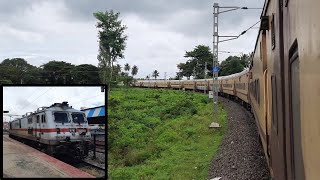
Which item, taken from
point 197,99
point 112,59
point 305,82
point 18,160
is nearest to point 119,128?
point 197,99

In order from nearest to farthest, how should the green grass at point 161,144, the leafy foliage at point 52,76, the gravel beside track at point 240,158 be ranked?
the leafy foliage at point 52,76, the gravel beside track at point 240,158, the green grass at point 161,144

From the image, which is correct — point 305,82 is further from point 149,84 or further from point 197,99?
point 149,84

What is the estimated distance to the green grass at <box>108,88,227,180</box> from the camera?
12.9 m

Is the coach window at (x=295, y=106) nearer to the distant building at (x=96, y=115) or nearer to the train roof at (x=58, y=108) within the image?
the distant building at (x=96, y=115)

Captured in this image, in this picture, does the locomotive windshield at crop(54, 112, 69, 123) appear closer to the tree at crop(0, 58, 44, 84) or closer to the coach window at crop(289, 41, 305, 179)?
the tree at crop(0, 58, 44, 84)

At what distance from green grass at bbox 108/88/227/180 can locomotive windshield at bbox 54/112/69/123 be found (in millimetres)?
8209

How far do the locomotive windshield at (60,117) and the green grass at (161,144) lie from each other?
821 cm

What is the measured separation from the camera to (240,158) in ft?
39.3

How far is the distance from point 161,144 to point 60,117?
50.2 ft

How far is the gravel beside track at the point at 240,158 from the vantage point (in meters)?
10.2

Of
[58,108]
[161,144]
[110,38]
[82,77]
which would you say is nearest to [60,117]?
[58,108]

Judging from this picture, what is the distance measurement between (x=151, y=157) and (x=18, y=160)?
42.3 feet

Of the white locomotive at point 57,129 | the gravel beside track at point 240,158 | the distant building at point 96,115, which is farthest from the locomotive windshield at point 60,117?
the gravel beside track at point 240,158

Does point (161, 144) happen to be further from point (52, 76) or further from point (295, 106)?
point (295, 106)
